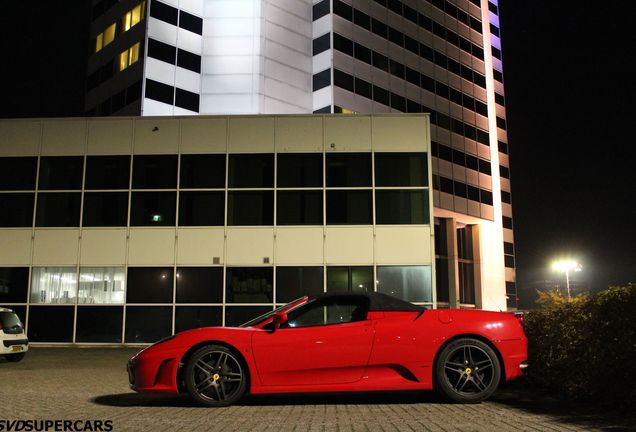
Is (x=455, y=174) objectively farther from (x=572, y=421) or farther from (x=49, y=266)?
(x=572, y=421)

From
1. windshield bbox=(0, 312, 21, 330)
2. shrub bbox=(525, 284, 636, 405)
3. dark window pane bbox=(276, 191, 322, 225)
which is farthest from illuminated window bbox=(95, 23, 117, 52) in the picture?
shrub bbox=(525, 284, 636, 405)

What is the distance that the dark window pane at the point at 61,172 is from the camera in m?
19.7

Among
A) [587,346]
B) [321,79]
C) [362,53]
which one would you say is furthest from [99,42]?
[587,346]

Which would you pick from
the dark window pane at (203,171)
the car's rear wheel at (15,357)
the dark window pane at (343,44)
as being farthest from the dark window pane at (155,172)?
the dark window pane at (343,44)

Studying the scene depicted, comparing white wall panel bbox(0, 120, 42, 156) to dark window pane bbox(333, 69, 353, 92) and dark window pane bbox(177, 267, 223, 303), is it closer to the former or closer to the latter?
dark window pane bbox(177, 267, 223, 303)

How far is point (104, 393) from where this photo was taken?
798cm

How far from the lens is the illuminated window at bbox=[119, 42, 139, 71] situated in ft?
126

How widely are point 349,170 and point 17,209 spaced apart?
1062 cm

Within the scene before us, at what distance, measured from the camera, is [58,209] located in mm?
19594

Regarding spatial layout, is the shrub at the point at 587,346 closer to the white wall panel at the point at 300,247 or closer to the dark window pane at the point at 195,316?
the white wall panel at the point at 300,247

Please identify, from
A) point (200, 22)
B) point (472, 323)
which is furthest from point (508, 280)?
point (472, 323)

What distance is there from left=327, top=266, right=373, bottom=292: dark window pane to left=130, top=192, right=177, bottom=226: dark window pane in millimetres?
5215

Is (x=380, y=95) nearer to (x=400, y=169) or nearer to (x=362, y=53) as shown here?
(x=362, y=53)

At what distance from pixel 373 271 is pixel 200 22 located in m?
26.8
